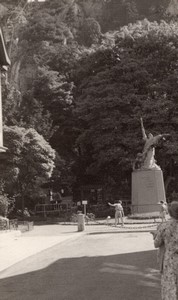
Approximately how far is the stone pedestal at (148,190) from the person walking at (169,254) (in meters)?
24.6

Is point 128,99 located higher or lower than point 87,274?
higher

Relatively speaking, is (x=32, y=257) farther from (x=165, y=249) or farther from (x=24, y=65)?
(x=24, y=65)

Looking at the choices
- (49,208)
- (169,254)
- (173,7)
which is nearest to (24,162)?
(49,208)

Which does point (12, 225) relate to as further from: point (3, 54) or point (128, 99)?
point (128, 99)

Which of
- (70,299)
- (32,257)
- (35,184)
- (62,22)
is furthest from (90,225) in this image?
(62,22)

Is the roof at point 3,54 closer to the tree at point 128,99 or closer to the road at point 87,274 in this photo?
the road at point 87,274

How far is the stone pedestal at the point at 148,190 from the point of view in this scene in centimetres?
3150

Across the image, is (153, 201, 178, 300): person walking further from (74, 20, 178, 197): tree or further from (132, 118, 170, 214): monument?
(74, 20, 178, 197): tree

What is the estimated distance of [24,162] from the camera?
35.9 meters

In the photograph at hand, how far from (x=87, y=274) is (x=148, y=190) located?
20.4 m

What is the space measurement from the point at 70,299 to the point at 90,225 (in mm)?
20316

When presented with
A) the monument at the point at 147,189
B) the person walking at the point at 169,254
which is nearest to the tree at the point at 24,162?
the monument at the point at 147,189

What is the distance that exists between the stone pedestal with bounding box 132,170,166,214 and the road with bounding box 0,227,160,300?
13471 mm

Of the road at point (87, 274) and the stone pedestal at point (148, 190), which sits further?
the stone pedestal at point (148, 190)
